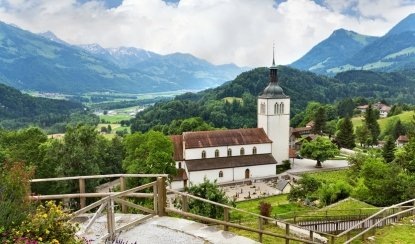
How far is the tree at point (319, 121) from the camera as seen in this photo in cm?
9550

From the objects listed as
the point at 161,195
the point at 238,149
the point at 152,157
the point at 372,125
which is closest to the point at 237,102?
the point at 372,125

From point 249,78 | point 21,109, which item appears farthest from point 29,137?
point 21,109

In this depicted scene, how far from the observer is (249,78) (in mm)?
166000

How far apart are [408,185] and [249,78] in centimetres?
14095

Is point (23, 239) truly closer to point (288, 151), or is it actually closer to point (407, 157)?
point (407, 157)

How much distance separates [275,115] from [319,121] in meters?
43.2

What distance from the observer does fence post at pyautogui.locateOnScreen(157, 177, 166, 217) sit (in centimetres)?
838

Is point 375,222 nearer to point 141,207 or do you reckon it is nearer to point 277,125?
point 141,207

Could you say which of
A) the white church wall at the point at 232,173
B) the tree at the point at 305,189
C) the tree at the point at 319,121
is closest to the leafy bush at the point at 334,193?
the tree at the point at 305,189

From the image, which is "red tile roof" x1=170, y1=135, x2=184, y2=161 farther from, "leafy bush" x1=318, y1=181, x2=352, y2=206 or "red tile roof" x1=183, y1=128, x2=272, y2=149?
"leafy bush" x1=318, y1=181, x2=352, y2=206

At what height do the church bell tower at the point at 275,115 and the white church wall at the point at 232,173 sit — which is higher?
the church bell tower at the point at 275,115

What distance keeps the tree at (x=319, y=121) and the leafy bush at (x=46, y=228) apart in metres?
93.3

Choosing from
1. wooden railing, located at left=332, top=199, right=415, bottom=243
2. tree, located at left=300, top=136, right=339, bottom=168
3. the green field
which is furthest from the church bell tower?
the green field

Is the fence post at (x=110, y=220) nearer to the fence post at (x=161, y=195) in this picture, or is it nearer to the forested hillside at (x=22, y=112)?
the fence post at (x=161, y=195)
